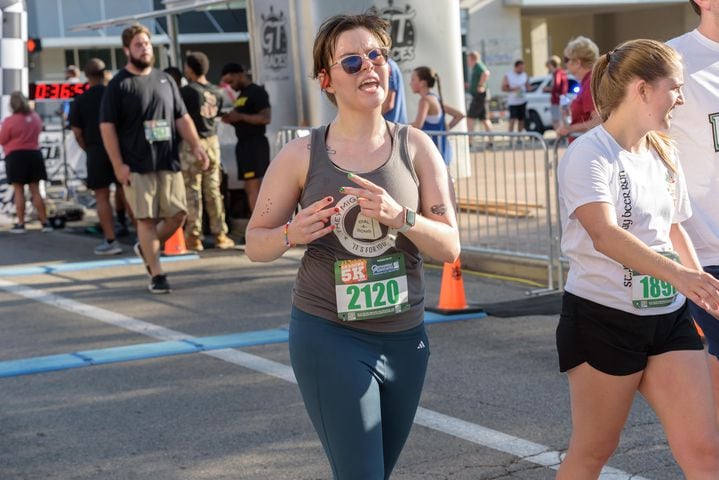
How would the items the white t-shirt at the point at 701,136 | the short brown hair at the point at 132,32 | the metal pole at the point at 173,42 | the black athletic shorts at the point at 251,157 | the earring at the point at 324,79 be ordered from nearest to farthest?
1. the earring at the point at 324,79
2. the white t-shirt at the point at 701,136
3. the short brown hair at the point at 132,32
4. the black athletic shorts at the point at 251,157
5. the metal pole at the point at 173,42

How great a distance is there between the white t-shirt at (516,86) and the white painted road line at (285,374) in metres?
17.9

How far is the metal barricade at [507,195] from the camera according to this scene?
33.6 ft

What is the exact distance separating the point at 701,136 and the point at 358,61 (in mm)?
1363

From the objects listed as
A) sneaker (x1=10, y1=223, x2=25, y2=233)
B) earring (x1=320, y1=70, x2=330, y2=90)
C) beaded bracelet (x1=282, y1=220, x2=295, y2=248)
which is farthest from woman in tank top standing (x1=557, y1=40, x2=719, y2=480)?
sneaker (x1=10, y1=223, x2=25, y2=233)

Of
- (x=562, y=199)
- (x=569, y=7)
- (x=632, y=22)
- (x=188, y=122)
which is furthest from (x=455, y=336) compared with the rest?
(x=632, y=22)

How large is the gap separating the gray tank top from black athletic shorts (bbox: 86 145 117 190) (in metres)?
10.0

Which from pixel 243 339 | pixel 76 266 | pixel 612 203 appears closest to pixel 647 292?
pixel 612 203

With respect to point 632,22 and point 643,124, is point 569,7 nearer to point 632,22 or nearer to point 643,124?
point 632,22

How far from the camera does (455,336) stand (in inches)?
326

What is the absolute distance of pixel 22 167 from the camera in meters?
15.6

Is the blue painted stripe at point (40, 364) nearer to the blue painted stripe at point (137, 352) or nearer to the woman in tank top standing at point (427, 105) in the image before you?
the blue painted stripe at point (137, 352)

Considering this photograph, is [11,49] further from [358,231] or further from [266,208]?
[358,231]

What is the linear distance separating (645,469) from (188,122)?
6.16m

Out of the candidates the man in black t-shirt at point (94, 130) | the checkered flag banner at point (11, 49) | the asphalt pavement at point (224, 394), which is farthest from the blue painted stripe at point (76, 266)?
the checkered flag banner at point (11, 49)
